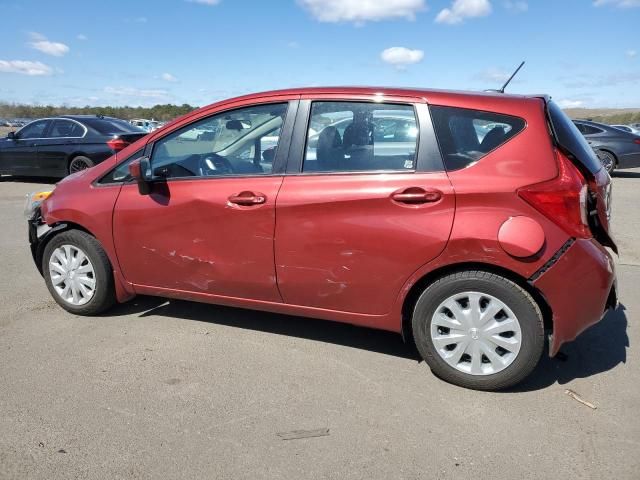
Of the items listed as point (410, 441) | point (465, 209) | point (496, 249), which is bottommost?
point (410, 441)

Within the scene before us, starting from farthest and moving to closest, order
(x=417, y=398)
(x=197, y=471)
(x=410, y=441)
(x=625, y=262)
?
(x=625, y=262) → (x=417, y=398) → (x=410, y=441) → (x=197, y=471)

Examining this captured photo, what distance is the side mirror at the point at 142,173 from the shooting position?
12.2ft

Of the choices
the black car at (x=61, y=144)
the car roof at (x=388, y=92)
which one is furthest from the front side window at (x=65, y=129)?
the car roof at (x=388, y=92)

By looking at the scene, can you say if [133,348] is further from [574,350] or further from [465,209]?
[574,350]

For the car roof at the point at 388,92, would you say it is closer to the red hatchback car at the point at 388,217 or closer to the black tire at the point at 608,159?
the red hatchback car at the point at 388,217

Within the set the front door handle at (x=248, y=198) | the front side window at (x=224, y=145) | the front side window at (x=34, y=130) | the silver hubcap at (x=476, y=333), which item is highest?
the front side window at (x=34, y=130)

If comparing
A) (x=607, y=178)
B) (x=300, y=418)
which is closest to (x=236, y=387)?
(x=300, y=418)

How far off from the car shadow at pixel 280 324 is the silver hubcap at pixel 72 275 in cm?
29

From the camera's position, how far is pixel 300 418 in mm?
2949

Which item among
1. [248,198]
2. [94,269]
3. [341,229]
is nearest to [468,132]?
[341,229]

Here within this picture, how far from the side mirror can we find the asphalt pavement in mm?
1071

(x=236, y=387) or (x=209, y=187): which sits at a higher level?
(x=209, y=187)

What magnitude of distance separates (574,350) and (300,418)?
81.1 inches

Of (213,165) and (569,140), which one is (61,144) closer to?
(213,165)
